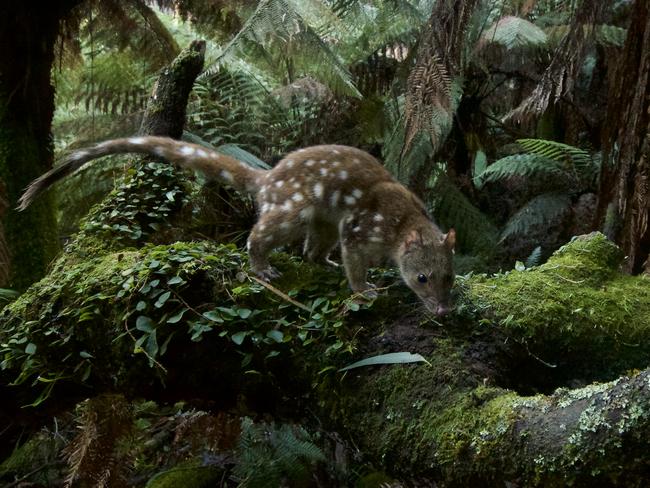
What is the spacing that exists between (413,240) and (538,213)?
320cm

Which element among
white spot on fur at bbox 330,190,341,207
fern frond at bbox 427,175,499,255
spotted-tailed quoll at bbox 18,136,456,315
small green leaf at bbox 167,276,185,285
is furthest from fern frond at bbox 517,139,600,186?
small green leaf at bbox 167,276,185,285

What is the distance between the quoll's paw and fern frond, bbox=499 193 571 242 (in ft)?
11.2

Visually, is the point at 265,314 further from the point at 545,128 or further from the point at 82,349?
the point at 545,128

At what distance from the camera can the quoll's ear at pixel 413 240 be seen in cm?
362

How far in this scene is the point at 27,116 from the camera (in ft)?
18.6

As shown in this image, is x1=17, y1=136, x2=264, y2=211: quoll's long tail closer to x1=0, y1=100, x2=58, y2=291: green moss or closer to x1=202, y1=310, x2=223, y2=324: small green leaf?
x1=202, y1=310, x2=223, y2=324: small green leaf

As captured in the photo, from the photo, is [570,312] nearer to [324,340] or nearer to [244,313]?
[324,340]

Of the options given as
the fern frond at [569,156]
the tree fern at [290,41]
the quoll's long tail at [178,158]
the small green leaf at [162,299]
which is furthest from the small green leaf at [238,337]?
the fern frond at [569,156]

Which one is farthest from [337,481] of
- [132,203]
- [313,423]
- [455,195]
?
[455,195]

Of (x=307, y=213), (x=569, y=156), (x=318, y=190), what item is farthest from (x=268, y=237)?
(x=569, y=156)

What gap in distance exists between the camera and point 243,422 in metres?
3.82

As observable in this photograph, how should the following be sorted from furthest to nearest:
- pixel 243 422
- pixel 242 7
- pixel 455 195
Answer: pixel 455 195
pixel 242 7
pixel 243 422

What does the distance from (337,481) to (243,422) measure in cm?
76

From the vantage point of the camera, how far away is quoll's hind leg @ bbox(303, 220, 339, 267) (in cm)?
404
